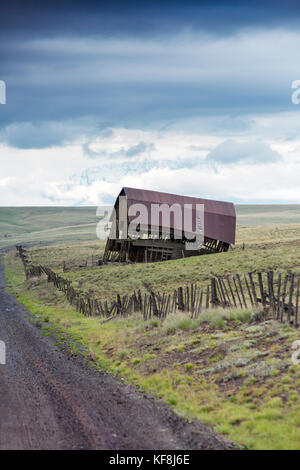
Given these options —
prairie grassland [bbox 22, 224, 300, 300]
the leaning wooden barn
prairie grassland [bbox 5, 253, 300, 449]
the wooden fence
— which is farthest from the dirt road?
the leaning wooden barn

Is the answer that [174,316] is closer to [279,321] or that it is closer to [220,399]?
[279,321]

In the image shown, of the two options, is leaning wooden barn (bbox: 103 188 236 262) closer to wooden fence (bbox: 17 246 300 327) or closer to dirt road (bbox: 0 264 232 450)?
wooden fence (bbox: 17 246 300 327)

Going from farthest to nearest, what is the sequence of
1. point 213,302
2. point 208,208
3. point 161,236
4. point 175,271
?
point 208,208
point 161,236
point 175,271
point 213,302

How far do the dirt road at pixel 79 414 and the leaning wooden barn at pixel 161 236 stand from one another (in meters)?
30.2

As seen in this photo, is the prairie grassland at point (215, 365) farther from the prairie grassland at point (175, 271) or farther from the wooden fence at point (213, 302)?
the prairie grassland at point (175, 271)

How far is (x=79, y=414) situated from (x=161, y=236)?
36.1 metres

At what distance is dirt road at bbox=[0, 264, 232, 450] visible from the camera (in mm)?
7258

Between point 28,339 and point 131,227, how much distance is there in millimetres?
26784

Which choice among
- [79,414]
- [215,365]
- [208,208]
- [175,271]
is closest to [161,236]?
[208,208]

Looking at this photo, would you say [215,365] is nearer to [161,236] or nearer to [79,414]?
[79,414]

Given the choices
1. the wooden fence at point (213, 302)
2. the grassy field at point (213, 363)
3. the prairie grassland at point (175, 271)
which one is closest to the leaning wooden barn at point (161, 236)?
the prairie grassland at point (175, 271)

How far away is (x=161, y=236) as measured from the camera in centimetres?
4438

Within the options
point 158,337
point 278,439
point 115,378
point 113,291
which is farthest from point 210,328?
point 113,291

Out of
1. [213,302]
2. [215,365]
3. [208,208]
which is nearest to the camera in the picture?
[215,365]
